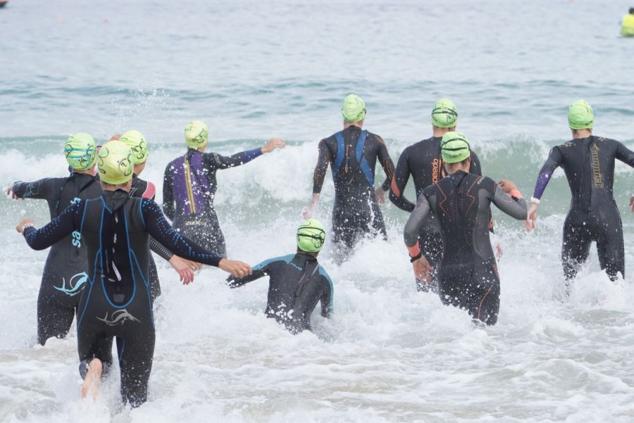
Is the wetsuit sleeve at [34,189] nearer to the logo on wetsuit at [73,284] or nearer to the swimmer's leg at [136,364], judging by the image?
the logo on wetsuit at [73,284]

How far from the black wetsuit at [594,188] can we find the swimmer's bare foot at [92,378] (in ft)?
13.9

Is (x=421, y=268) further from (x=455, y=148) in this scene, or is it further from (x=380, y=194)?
(x=380, y=194)

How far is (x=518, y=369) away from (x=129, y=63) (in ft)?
82.0

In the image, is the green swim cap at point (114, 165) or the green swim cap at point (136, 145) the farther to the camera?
the green swim cap at point (136, 145)

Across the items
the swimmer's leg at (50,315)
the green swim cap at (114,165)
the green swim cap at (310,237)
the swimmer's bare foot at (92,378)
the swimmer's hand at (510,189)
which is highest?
the green swim cap at (114,165)

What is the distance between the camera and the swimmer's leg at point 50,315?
7.25 m

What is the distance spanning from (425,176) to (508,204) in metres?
1.69

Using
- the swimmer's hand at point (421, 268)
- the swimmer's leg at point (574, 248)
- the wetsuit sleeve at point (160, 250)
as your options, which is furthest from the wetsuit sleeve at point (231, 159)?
the swimmer's leg at point (574, 248)

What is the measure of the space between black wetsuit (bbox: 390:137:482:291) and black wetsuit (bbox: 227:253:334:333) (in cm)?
135

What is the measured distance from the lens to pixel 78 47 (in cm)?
3431

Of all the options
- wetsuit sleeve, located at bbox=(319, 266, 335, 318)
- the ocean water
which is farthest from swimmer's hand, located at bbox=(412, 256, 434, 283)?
wetsuit sleeve, located at bbox=(319, 266, 335, 318)

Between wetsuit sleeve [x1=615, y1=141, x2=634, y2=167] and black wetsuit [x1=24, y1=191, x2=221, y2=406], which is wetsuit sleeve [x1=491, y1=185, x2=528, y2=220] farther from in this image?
black wetsuit [x1=24, y1=191, x2=221, y2=406]

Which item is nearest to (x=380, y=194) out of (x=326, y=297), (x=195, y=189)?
(x=195, y=189)

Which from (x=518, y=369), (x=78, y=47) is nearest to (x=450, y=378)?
(x=518, y=369)
